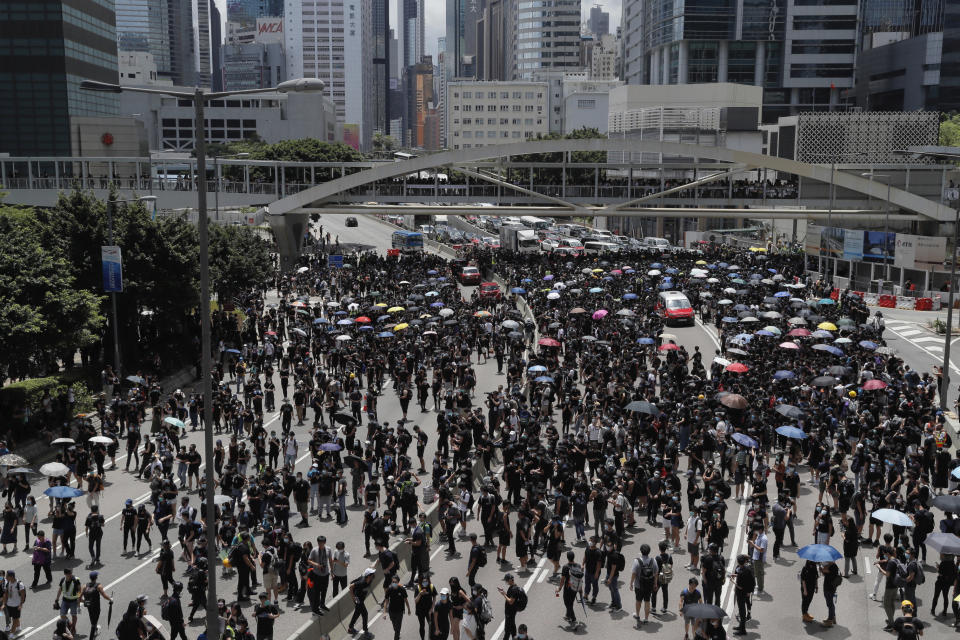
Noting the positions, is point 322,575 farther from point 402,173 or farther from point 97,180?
point 97,180

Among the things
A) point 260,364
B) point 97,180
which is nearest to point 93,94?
point 97,180

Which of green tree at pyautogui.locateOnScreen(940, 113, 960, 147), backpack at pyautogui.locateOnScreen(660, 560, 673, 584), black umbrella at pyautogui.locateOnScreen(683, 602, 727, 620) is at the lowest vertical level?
backpack at pyautogui.locateOnScreen(660, 560, 673, 584)

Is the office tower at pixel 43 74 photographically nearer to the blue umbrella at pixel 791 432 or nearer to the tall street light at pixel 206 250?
the blue umbrella at pixel 791 432

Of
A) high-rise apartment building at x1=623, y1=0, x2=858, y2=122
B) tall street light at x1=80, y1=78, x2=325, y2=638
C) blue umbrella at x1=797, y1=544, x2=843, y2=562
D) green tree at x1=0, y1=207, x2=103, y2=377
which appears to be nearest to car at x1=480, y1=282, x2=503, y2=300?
green tree at x1=0, y1=207, x2=103, y2=377

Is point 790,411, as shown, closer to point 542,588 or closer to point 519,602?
point 542,588

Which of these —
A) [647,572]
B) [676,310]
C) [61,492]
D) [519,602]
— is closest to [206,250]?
[519,602]

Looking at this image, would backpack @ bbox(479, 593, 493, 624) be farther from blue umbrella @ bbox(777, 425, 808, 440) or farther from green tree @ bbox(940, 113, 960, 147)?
green tree @ bbox(940, 113, 960, 147)
